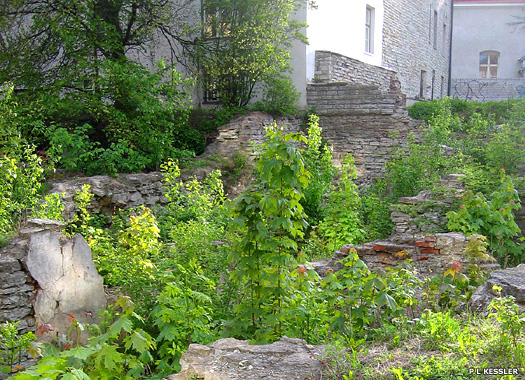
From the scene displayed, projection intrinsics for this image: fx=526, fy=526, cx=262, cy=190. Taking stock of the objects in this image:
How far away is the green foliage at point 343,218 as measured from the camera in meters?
9.34

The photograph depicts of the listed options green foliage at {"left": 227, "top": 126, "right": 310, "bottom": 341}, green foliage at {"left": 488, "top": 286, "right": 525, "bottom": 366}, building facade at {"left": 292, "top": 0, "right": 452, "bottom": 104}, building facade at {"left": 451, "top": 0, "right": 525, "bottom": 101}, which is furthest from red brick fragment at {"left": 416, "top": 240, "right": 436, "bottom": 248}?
building facade at {"left": 451, "top": 0, "right": 525, "bottom": 101}

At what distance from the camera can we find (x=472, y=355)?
139 inches

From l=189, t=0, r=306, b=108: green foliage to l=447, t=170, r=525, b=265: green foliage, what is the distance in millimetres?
6481

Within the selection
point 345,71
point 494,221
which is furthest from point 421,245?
point 345,71

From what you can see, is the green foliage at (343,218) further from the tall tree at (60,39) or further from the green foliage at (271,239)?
the tall tree at (60,39)

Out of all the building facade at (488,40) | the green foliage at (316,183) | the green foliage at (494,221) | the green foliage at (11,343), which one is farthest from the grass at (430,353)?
the building facade at (488,40)

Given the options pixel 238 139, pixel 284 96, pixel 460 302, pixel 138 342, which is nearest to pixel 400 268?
pixel 460 302

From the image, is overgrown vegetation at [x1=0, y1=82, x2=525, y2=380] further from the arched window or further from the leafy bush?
the arched window

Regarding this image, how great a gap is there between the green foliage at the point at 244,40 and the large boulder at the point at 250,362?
9.62m

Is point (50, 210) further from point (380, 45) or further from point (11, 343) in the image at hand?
point (380, 45)

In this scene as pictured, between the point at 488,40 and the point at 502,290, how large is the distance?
28173 millimetres

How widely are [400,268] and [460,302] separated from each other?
0.67m

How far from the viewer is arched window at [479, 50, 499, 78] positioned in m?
29.6

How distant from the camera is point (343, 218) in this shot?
9.64m
